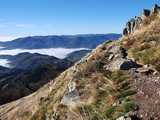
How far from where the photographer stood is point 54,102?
31797 mm

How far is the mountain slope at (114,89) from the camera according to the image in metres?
21.5

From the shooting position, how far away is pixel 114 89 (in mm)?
25031

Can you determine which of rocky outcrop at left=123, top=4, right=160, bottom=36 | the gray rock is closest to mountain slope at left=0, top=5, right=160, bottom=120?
the gray rock

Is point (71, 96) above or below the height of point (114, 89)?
below

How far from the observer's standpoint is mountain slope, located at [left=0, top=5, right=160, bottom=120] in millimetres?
21484

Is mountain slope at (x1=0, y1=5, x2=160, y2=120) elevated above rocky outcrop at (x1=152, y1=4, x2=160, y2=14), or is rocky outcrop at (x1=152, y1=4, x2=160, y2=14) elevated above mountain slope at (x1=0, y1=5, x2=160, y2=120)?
rocky outcrop at (x1=152, y1=4, x2=160, y2=14)

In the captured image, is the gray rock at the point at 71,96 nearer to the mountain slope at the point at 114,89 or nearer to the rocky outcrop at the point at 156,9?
the mountain slope at the point at 114,89

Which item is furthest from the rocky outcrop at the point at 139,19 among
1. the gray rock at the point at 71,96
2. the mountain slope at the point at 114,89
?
the gray rock at the point at 71,96

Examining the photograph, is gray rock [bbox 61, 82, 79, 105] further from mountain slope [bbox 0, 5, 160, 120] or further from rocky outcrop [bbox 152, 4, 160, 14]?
rocky outcrop [bbox 152, 4, 160, 14]

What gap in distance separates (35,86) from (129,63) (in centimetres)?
15920

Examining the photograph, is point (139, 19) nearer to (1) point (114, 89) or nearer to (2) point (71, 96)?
(2) point (71, 96)

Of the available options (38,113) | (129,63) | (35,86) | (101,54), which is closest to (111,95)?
(129,63)

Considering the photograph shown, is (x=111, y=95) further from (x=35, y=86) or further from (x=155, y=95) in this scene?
(x=35, y=86)

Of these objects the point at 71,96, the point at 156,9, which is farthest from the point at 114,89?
the point at 156,9
